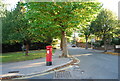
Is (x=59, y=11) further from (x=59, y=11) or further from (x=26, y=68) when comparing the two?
(x=26, y=68)

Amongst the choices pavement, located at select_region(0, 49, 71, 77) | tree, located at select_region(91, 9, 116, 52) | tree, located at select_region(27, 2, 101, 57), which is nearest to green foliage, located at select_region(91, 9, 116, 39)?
tree, located at select_region(91, 9, 116, 52)

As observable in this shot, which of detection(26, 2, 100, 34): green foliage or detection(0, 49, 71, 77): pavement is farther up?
detection(26, 2, 100, 34): green foliage

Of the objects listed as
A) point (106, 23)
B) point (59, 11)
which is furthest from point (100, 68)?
point (106, 23)

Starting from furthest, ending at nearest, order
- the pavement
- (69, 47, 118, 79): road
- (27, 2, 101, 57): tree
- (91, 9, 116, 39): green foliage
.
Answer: (91, 9, 116, 39): green foliage < (27, 2, 101, 57): tree < the pavement < (69, 47, 118, 79): road

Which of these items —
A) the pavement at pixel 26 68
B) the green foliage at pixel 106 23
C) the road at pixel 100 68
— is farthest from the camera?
the green foliage at pixel 106 23

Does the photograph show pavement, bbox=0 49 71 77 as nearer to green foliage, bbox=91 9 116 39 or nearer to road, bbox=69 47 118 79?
road, bbox=69 47 118 79

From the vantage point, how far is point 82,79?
17.5ft

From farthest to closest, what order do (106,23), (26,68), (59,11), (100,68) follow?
(106,23) < (59,11) < (26,68) < (100,68)

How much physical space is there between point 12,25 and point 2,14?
1.65 metres

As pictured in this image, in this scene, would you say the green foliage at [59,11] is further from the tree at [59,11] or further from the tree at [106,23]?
the tree at [106,23]

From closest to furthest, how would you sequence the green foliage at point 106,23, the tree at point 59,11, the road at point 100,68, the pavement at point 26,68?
the road at point 100,68 → the pavement at point 26,68 → the tree at point 59,11 → the green foliage at point 106,23

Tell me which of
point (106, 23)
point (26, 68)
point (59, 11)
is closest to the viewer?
point (26, 68)

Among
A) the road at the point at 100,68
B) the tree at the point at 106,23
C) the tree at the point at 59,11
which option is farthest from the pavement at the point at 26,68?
the tree at the point at 106,23

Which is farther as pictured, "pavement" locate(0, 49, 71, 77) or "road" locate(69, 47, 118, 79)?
"pavement" locate(0, 49, 71, 77)
